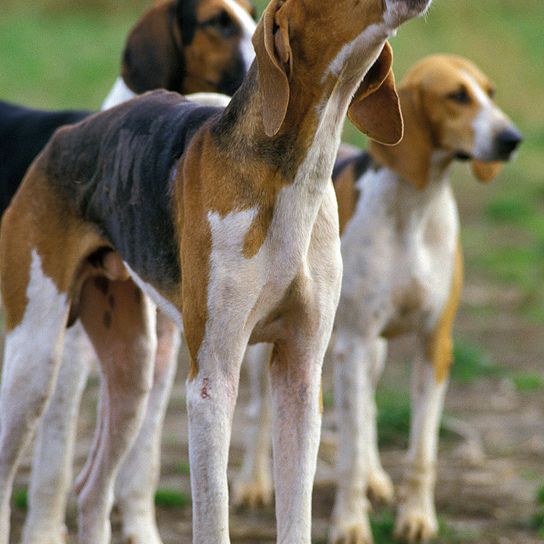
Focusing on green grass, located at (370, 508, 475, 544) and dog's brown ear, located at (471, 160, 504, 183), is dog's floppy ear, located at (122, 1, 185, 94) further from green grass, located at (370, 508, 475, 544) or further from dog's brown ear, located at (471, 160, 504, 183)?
green grass, located at (370, 508, 475, 544)

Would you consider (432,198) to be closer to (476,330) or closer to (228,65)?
(228,65)

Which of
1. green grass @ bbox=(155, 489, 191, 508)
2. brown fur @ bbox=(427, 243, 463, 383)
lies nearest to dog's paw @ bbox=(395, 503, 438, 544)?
brown fur @ bbox=(427, 243, 463, 383)

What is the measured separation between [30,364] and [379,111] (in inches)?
53.4

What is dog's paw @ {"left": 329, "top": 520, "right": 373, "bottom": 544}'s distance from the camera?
5.61 metres

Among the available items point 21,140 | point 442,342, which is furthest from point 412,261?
point 21,140

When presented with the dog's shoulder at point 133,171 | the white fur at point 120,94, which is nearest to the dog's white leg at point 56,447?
the dog's shoulder at point 133,171

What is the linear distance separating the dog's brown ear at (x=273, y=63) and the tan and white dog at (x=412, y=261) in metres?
2.46

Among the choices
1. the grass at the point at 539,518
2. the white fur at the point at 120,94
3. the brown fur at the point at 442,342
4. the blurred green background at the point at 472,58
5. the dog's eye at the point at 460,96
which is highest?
the blurred green background at the point at 472,58

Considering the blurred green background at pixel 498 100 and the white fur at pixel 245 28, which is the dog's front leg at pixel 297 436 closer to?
the blurred green background at pixel 498 100

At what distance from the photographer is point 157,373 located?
17.2 ft

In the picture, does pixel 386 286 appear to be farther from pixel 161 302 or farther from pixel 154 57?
pixel 161 302

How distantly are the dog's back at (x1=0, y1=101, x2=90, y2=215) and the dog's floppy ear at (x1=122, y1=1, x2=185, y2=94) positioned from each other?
27 centimetres

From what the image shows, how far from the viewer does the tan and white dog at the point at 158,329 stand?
16.5ft

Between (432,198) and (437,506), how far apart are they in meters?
1.33
